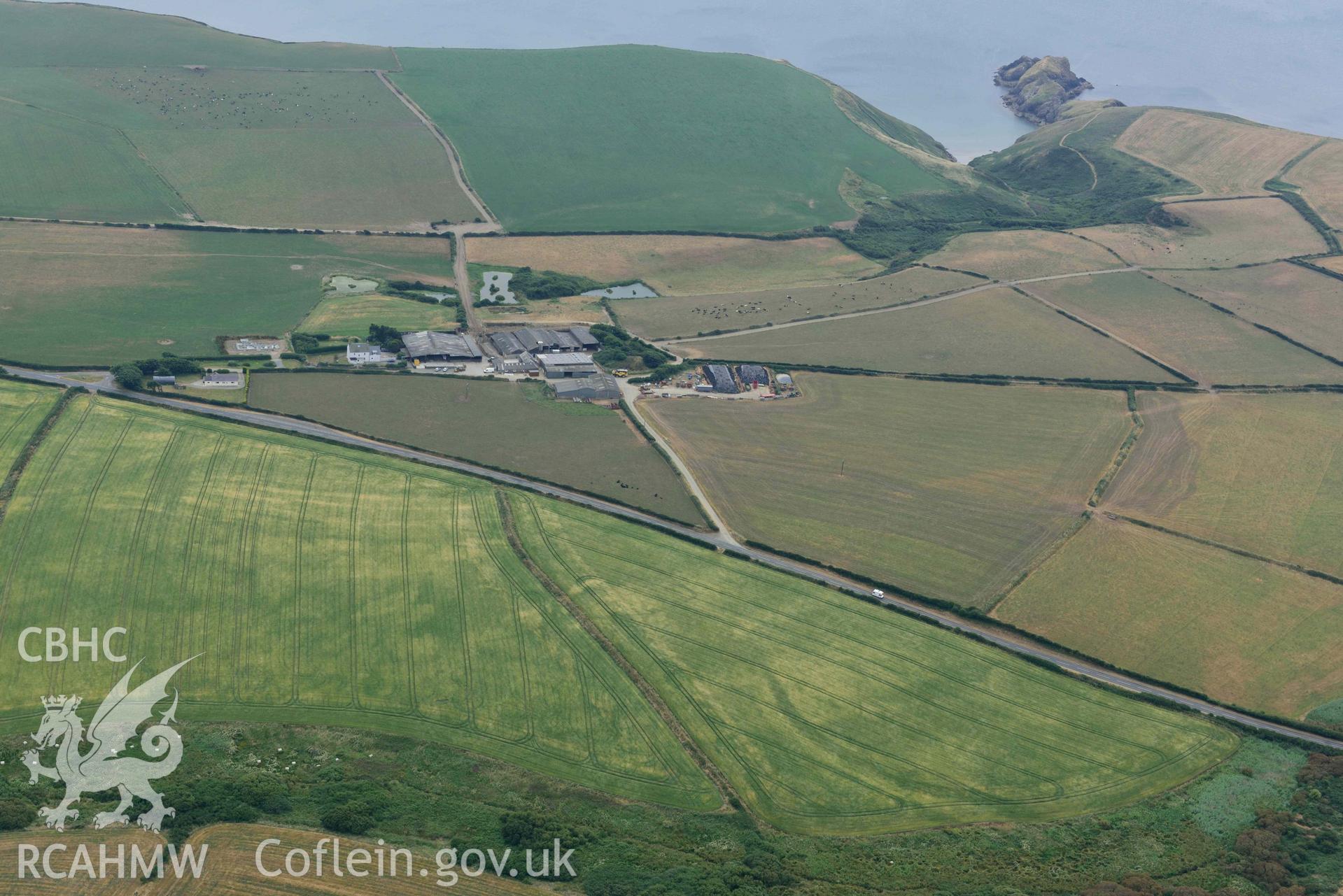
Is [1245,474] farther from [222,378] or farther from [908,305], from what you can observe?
[222,378]

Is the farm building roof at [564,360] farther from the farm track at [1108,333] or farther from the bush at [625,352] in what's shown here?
the farm track at [1108,333]

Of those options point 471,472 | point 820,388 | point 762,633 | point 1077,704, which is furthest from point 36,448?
point 1077,704

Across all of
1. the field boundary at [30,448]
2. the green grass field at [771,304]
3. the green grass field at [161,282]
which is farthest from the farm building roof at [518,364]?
the field boundary at [30,448]

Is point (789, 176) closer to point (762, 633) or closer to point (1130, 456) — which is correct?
point (1130, 456)

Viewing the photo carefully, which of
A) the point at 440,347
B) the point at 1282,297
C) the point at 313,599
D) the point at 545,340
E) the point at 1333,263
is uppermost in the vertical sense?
the point at 1333,263

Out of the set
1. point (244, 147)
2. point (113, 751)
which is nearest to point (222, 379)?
point (113, 751)

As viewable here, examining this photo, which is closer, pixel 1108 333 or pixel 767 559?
pixel 767 559

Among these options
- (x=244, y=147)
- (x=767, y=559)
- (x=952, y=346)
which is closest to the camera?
(x=767, y=559)
